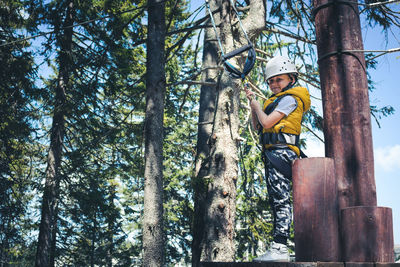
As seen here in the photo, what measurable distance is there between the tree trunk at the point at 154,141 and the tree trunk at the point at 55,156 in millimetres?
5779

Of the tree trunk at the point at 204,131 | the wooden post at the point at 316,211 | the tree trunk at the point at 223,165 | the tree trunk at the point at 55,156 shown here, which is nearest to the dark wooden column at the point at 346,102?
the wooden post at the point at 316,211

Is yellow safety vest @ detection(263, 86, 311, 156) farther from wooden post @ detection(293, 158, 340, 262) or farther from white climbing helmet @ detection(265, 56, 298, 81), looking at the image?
wooden post @ detection(293, 158, 340, 262)

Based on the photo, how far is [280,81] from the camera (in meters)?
3.63

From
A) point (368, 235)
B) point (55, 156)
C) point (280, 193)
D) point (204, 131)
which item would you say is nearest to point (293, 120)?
point (280, 193)

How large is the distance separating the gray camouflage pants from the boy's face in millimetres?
622

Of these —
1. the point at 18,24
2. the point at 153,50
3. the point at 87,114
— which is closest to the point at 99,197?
the point at 87,114

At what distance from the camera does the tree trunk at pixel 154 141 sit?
6184 mm

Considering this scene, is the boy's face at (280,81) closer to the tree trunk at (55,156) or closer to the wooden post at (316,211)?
the wooden post at (316,211)

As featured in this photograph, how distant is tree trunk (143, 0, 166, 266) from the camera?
6184mm

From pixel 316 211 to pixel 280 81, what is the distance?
5.30 ft

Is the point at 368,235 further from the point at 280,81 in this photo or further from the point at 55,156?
the point at 55,156

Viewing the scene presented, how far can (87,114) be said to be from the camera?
13.2 metres

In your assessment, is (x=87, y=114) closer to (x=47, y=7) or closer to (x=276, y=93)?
(x=47, y=7)

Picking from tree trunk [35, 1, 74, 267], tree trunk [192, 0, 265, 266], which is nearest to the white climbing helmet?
tree trunk [192, 0, 265, 266]
